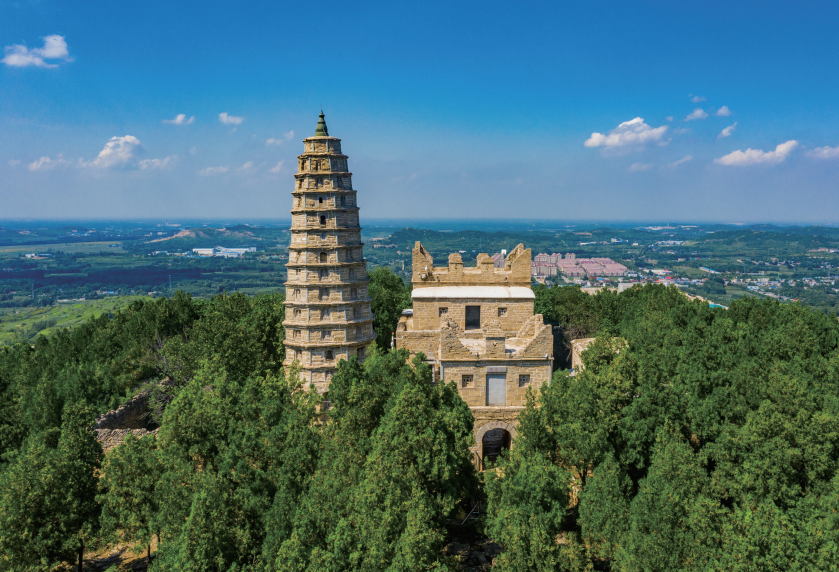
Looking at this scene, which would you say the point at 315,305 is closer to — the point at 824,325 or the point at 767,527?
the point at 767,527

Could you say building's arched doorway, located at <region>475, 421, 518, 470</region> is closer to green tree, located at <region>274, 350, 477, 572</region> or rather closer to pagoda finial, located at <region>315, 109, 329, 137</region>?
green tree, located at <region>274, 350, 477, 572</region>


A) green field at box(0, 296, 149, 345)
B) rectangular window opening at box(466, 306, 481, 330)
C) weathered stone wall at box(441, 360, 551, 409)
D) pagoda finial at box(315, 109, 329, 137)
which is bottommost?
green field at box(0, 296, 149, 345)

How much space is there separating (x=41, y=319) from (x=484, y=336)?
6133 inches

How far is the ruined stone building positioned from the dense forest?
13.7 ft

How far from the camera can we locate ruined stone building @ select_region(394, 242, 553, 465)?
3300 cm

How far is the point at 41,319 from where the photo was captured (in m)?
144

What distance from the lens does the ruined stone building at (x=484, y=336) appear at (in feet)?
108

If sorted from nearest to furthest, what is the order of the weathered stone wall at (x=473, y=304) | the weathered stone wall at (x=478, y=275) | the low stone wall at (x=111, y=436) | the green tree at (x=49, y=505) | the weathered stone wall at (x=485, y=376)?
the green tree at (x=49, y=505) < the weathered stone wall at (x=485, y=376) < the low stone wall at (x=111, y=436) < the weathered stone wall at (x=473, y=304) < the weathered stone wall at (x=478, y=275)

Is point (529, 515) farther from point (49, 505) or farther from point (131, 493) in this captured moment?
point (49, 505)

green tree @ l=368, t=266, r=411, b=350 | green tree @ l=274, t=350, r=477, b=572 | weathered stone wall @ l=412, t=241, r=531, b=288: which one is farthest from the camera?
green tree @ l=368, t=266, r=411, b=350

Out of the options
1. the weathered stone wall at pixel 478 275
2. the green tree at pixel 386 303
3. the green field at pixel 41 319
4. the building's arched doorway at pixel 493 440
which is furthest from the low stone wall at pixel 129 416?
the green field at pixel 41 319

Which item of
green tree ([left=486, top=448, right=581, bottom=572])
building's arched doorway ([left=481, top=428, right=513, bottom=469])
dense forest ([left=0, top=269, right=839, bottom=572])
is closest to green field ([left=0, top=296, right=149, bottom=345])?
dense forest ([left=0, top=269, right=839, bottom=572])

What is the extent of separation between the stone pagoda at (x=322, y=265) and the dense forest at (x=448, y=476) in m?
4.52

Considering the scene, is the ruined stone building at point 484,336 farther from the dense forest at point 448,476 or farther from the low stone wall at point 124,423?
the low stone wall at point 124,423
